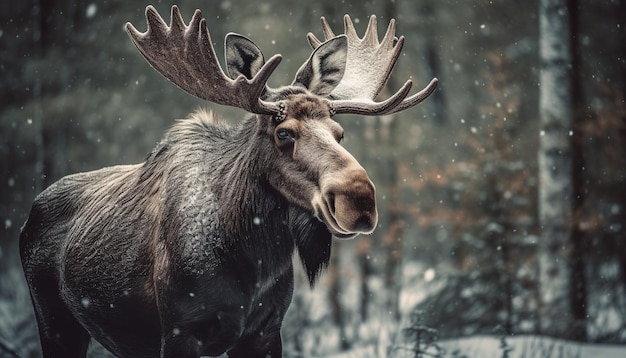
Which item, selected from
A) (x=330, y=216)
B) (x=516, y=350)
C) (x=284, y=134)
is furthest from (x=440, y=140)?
(x=330, y=216)

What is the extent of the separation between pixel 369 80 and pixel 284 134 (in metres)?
0.89

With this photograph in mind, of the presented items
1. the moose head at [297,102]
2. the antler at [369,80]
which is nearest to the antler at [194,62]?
the moose head at [297,102]

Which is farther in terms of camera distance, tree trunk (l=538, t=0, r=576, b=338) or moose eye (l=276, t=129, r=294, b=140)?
tree trunk (l=538, t=0, r=576, b=338)

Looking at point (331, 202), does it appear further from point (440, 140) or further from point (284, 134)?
point (440, 140)

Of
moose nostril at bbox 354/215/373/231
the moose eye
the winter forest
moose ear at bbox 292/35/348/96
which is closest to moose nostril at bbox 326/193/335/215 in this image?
moose nostril at bbox 354/215/373/231

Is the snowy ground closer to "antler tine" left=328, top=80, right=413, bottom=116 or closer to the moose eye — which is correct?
"antler tine" left=328, top=80, right=413, bottom=116

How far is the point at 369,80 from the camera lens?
4180 millimetres

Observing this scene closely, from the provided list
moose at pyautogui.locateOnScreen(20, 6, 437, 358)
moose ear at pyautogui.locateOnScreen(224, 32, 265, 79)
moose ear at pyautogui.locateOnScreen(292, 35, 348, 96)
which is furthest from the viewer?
moose ear at pyautogui.locateOnScreen(292, 35, 348, 96)

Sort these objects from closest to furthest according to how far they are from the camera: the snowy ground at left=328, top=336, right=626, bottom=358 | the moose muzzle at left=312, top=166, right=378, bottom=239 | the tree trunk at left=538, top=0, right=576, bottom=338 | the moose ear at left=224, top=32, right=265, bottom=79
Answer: the moose muzzle at left=312, top=166, right=378, bottom=239, the moose ear at left=224, top=32, right=265, bottom=79, the snowy ground at left=328, top=336, right=626, bottom=358, the tree trunk at left=538, top=0, right=576, bottom=338

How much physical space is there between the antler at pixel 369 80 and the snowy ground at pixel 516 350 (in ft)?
8.23

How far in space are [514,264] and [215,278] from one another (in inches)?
266

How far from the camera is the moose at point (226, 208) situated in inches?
135

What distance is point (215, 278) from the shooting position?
11.6 feet

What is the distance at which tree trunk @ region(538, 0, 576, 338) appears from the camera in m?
8.41
